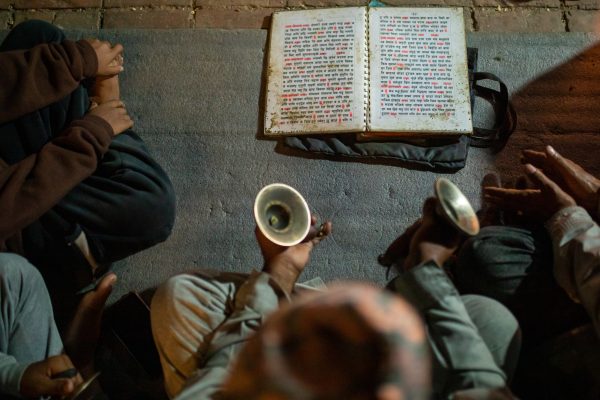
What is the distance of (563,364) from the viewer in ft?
4.91

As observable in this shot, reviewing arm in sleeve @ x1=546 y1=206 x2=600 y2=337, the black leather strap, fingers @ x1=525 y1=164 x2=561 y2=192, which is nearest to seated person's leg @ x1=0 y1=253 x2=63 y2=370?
arm in sleeve @ x1=546 y1=206 x2=600 y2=337

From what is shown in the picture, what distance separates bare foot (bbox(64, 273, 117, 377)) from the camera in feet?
6.77

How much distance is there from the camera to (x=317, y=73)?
263cm

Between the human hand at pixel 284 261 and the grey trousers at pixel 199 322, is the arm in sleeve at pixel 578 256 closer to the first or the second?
the grey trousers at pixel 199 322

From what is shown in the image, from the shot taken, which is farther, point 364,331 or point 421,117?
point 421,117

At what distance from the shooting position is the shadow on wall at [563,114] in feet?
8.36

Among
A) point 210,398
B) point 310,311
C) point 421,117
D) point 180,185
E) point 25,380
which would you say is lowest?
point 25,380

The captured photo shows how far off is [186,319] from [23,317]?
0.60 meters

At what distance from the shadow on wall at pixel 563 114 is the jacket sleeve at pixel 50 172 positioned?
5.86ft

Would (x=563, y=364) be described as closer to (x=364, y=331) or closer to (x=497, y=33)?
(x=364, y=331)

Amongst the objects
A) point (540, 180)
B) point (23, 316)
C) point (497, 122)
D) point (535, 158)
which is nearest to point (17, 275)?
point (23, 316)

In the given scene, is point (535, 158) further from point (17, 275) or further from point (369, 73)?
point (17, 275)

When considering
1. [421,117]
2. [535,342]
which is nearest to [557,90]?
[421,117]

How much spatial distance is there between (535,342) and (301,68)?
5.32 ft
